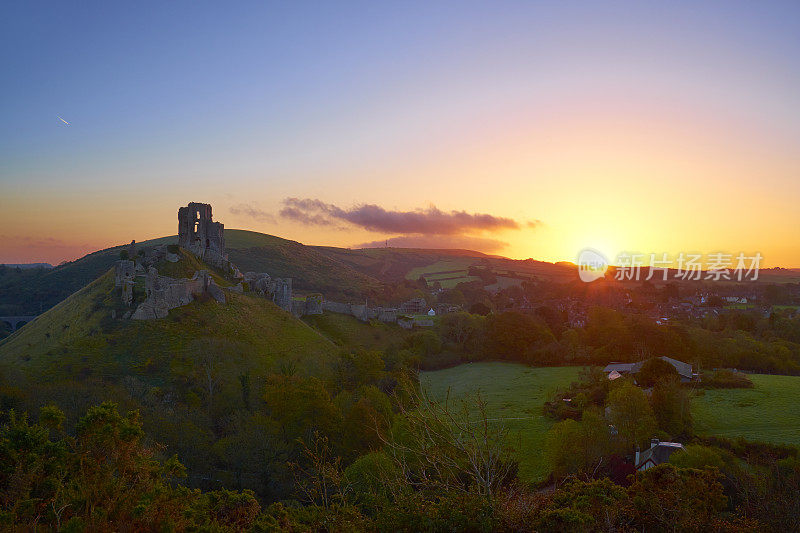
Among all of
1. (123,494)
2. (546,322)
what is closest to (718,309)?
(546,322)

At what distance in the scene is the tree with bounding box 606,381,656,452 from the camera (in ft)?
89.5

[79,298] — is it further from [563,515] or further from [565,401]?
[563,515]

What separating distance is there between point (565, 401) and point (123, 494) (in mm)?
34830

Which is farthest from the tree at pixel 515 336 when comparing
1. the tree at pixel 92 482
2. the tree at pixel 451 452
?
the tree at pixel 92 482

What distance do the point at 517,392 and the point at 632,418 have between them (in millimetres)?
17343

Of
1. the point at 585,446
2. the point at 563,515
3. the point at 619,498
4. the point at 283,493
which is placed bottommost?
the point at 283,493

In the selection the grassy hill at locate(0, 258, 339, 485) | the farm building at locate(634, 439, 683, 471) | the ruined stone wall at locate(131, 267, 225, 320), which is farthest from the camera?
the ruined stone wall at locate(131, 267, 225, 320)

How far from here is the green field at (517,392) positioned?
97.2ft

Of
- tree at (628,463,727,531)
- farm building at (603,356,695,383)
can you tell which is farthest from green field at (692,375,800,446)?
tree at (628,463,727,531)

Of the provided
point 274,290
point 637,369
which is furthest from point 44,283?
point 637,369

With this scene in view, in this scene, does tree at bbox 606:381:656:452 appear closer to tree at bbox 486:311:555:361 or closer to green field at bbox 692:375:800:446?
green field at bbox 692:375:800:446

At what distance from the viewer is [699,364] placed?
46406mm

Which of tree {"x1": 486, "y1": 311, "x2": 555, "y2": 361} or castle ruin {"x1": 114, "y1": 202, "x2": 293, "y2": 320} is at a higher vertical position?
castle ruin {"x1": 114, "y1": 202, "x2": 293, "y2": 320}

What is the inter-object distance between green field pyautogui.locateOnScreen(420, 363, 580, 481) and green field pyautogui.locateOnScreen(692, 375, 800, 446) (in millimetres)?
10862
